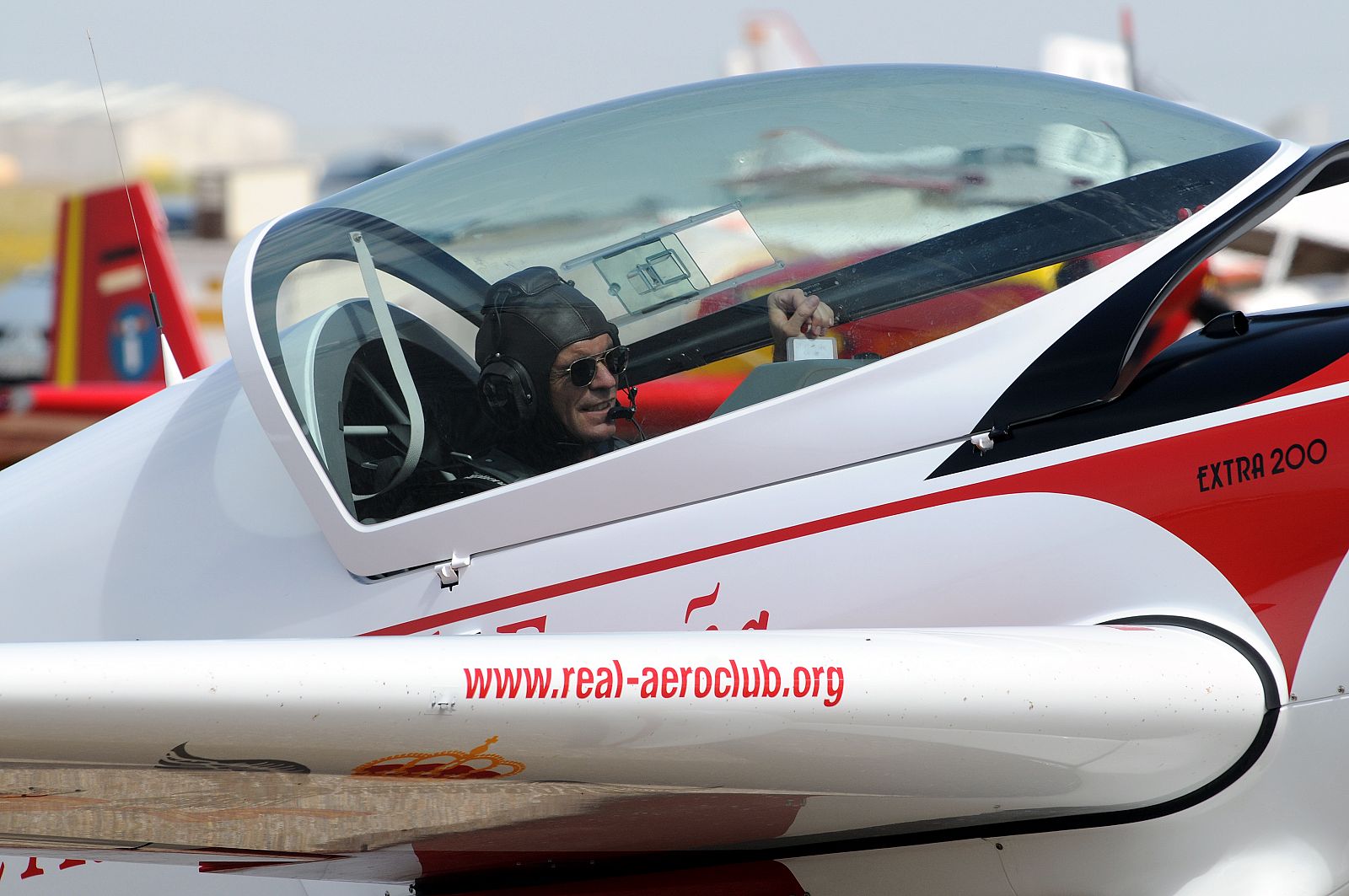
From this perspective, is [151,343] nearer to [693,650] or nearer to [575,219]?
[575,219]

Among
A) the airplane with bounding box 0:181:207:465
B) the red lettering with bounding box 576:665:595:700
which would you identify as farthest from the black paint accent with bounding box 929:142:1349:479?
the airplane with bounding box 0:181:207:465

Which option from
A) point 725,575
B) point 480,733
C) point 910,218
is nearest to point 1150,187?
point 910,218

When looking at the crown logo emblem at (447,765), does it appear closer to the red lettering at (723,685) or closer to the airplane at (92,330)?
the red lettering at (723,685)

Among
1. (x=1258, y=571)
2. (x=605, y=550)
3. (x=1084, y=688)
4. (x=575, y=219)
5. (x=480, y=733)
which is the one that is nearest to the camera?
(x=480, y=733)

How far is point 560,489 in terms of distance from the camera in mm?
1961

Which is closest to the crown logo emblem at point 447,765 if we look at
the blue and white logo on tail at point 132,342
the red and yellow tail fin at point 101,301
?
the red and yellow tail fin at point 101,301

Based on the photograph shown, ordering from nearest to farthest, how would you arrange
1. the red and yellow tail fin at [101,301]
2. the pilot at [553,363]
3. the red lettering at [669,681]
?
the red lettering at [669,681], the pilot at [553,363], the red and yellow tail fin at [101,301]

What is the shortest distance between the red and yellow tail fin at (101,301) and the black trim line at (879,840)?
648 cm

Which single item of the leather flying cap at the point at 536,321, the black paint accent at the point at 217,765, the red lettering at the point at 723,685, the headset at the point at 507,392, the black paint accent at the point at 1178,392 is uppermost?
the leather flying cap at the point at 536,321

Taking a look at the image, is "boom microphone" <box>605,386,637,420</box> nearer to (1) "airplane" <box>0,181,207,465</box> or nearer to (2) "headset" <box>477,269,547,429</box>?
(2) "headset" <box>477,269,547,429</box>

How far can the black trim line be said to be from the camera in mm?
1764

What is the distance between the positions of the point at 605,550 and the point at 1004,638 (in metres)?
0.62

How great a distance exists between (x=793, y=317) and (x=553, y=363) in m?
0.41

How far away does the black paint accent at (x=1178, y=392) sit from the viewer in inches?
72.6
